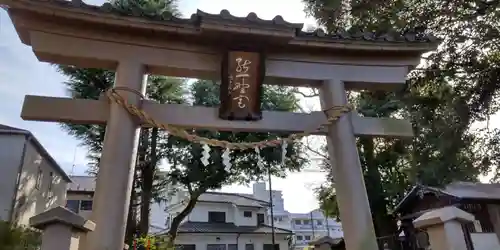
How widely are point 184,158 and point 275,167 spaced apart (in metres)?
4.07

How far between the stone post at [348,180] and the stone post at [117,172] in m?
2.05

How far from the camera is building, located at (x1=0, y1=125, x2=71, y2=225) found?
32.7ft

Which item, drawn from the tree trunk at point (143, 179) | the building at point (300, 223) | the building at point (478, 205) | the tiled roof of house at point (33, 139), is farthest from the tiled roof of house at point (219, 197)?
the building at point (478, 205)

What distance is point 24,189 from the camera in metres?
10.7

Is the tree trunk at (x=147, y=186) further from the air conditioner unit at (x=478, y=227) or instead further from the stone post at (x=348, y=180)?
the air conditioner unit at (x=478, y=227)

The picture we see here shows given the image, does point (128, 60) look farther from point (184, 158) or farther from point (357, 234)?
point (184, 158)

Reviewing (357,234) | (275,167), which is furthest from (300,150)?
(357,234)

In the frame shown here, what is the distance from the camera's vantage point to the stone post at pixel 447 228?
2750 mm

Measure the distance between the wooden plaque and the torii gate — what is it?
0.30 ft

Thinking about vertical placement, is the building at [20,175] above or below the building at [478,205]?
above

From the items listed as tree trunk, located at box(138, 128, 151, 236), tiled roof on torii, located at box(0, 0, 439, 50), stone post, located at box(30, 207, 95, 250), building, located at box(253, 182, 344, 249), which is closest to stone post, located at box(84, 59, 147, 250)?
stone post, located at box(30, 207, 95, 250)

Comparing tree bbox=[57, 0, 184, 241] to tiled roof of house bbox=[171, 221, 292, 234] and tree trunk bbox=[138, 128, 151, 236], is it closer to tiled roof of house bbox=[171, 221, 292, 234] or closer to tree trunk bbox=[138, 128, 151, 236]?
tree trunk bbox=[138, 128, 151, 236]

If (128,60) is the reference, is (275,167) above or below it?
above

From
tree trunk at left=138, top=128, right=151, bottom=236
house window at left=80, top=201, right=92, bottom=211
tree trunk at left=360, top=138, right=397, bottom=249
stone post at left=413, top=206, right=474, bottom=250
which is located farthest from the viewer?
house window at left=80, top=201, right=92, bottom=211
